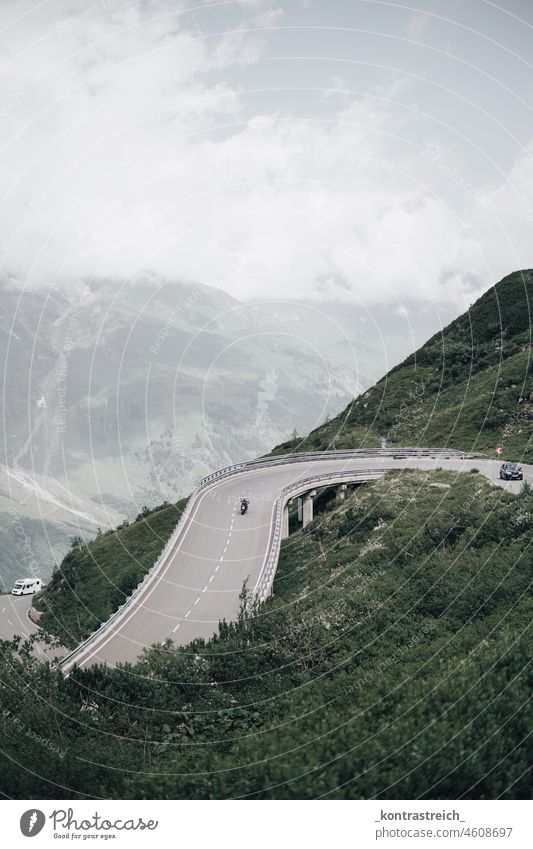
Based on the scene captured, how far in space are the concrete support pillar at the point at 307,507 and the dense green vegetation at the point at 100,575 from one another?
12.9 m

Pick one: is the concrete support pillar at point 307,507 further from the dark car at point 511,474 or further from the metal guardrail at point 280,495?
the dark car at point 511,474

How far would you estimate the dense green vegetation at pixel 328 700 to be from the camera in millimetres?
18734

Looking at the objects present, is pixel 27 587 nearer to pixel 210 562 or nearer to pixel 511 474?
pixel 210 562

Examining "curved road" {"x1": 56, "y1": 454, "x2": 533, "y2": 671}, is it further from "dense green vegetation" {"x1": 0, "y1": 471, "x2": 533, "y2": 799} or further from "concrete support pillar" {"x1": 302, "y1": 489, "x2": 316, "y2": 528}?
"dense green vegetation" {"x1": 0, "y1": 471, "x2": 533, "y2": 799}

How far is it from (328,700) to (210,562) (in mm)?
20028

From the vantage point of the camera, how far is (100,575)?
6200 centimetres

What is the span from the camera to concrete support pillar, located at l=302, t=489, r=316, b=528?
6059cm

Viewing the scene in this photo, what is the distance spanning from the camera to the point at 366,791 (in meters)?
18.0

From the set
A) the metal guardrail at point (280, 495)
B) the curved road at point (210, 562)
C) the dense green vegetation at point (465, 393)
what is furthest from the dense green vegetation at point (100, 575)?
the dense green vegetation at point (465, 393)

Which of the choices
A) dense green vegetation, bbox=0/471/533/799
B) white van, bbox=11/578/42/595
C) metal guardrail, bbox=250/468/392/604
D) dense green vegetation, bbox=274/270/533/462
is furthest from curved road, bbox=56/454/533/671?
white van, bbox=11/578/42/595

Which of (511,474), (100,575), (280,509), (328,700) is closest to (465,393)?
(511,474)

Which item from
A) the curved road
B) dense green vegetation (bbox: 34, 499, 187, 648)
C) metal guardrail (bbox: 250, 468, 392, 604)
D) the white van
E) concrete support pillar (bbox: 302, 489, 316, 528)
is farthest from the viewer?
the white van

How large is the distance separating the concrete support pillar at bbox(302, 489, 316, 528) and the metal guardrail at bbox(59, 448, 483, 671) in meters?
1.21

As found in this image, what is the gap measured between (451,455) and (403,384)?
1174 inches
